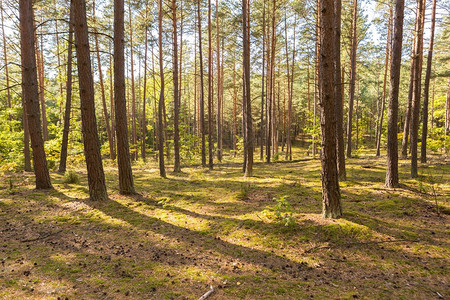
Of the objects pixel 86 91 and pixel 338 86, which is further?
pixel 338 86

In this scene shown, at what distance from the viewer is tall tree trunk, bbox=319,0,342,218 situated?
15.4 feet

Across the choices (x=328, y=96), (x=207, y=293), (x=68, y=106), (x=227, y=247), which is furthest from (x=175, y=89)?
(x=207, y=293)

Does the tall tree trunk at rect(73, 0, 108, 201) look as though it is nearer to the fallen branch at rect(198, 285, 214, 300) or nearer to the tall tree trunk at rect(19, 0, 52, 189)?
the tall tree trunk at rect(19, 0, 52, 189)

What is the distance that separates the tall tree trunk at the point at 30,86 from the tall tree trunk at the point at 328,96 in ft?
30.3

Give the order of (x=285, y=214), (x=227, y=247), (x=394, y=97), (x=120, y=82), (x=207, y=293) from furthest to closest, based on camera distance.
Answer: (x=394, y=97) < (x=120, y=82) < (x=285, y=214) < (x=227, y=247) < (x=207, y=293)

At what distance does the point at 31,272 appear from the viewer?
352 cm

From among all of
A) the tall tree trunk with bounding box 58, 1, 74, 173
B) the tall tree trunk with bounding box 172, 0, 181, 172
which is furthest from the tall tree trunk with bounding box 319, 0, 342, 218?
the tall tree trunk with bounding box 58, 1, 74, 173

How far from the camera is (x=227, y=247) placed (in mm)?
4492

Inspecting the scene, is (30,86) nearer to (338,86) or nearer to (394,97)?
(338,86)

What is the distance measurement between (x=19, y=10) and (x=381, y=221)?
13.3m

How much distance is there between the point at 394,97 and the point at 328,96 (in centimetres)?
436

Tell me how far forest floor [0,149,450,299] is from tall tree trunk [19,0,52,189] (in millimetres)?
1640

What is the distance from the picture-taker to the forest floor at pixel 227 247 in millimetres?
3193

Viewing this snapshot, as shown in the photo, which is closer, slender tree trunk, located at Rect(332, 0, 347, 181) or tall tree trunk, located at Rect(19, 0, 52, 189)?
slender tree trunk, located at Rect(332, 0, 347, 181)
